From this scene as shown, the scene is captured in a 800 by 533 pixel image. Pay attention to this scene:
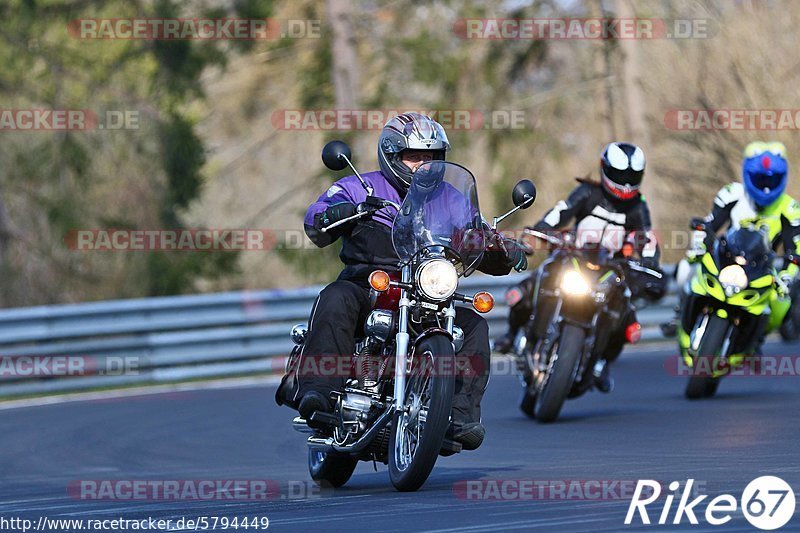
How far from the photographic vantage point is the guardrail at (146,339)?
17.6 meters

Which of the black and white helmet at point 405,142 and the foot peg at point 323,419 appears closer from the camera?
the foot peg at point 323,419

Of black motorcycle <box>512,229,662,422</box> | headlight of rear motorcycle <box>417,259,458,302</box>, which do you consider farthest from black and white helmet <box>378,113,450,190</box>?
black motorcycle <box>512,229,662,422</box>

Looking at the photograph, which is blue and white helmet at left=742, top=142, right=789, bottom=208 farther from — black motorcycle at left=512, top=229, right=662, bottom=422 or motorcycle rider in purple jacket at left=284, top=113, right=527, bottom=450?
motorcycle rider in purple jacket at left=284, top=113, right=527, bottom=450

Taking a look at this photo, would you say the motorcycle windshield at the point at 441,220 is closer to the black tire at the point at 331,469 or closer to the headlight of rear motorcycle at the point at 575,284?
the black tire at the point at 331,469

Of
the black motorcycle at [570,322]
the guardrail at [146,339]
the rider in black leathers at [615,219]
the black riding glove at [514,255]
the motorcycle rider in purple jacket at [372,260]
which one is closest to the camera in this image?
the motorcycle rider in purple jacket at [372,260]

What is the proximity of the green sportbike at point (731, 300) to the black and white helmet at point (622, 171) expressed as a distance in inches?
28.9

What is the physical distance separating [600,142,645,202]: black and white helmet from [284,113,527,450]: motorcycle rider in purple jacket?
4089 millimetres

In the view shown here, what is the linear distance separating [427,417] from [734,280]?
5650 mm

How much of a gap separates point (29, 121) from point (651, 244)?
1539 centimetres

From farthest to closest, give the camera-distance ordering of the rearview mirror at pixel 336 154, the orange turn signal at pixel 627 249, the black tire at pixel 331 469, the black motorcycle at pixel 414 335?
the orange turn signal at pixel 627 249 → the black tire at pixel 331 469 → the rearview mirror at pixel 336 154 → the black motorcycle at pixel 414 335

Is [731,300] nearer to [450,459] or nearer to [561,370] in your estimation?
[561,370]

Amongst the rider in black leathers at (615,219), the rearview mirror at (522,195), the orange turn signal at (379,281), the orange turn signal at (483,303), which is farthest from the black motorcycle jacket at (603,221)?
the orange turn signal at (379,281)

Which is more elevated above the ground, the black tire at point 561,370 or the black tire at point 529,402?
the black tire at point 561,370

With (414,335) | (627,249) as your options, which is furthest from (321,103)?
(414,335)
